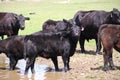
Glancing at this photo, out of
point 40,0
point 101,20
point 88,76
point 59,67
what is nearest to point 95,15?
point 101,20

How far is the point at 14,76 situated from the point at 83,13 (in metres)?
6.48

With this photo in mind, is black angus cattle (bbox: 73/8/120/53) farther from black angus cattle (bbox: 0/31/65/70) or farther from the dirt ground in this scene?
black angus cattle (bbox: 0/31/65/70)

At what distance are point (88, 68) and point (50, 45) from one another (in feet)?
5.15

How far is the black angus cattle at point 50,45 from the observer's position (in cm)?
1218

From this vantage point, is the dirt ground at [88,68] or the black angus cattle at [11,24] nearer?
the dirt ground at [88,68]

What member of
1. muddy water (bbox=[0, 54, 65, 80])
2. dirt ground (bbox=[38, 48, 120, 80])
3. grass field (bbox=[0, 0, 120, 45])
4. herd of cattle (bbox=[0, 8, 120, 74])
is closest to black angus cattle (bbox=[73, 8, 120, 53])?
dirt ground (bbox=[38, 48, 120, 80])

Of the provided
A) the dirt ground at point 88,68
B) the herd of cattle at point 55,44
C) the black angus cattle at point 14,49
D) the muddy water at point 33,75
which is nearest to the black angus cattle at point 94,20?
the dirt ground at point 88,68

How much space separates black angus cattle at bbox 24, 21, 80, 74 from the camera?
1218 cm

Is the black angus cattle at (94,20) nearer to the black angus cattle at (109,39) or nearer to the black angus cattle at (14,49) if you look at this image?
the black angus cattle at (109,39)

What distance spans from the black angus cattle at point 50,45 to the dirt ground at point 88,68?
570 mm

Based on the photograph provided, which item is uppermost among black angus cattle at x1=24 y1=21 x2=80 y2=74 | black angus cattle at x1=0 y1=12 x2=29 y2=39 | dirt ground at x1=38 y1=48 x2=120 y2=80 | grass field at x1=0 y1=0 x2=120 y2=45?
black angus cattle at x1=24 y1=21 x2=80 y2=74

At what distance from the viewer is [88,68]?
1291 cm

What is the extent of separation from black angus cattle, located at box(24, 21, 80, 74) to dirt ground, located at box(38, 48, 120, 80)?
57 centimetres

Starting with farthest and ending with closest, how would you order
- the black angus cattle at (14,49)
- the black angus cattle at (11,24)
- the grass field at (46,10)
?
the grass field at (46,10) < the black angus cattle at (11,24) < the black angus cattle at (14,49)
